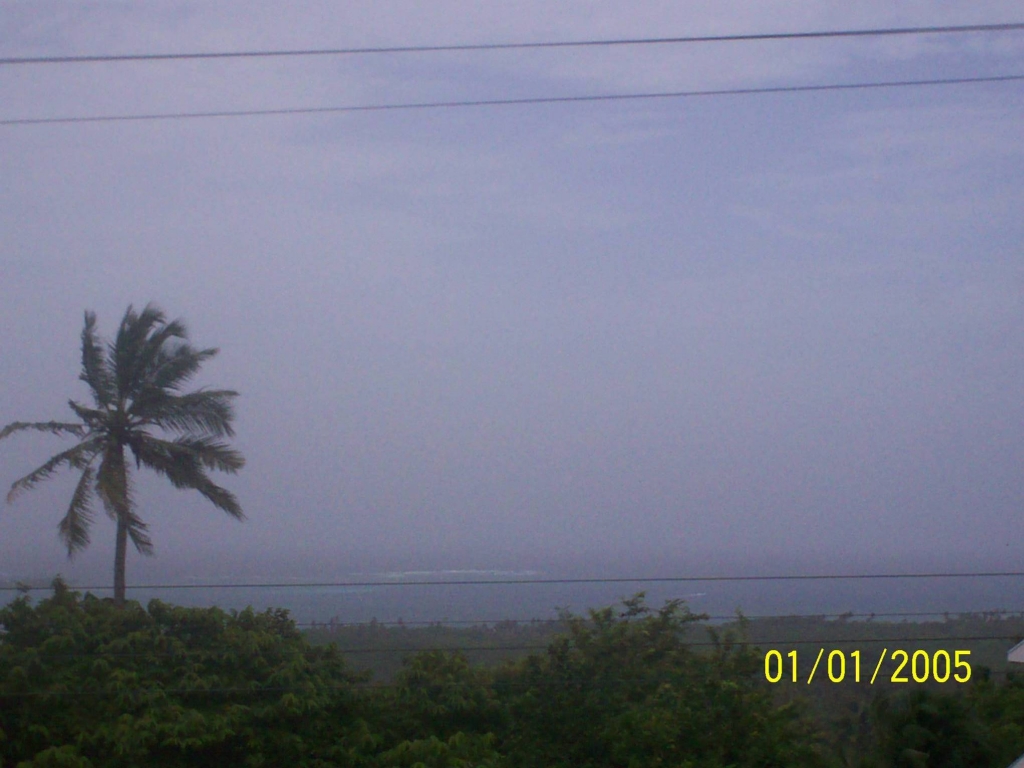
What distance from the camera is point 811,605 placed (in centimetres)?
1227

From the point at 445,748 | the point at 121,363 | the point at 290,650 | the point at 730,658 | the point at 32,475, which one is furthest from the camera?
the point at 121,363

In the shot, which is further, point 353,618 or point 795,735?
point 353,618

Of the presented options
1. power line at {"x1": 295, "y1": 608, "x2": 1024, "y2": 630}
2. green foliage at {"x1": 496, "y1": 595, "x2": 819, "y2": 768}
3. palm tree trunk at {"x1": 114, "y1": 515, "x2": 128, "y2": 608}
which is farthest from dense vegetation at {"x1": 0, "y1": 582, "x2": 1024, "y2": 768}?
palm tree trunk at {"x1": 114, "y1": 515, "x2": 128, "y2": 608}

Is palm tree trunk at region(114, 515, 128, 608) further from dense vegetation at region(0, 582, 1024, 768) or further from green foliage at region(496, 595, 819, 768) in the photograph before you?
green foliage at region(496, 595, 819, 768)

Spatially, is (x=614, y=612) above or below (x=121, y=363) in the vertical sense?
below

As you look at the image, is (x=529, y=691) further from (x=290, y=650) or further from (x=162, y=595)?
(x=162, y=595)

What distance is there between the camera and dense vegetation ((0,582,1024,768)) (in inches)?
476

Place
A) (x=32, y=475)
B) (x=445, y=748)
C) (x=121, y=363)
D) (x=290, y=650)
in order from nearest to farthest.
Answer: (x=445, y=748) → (x=290, y=650) → (x=32, y=475) → (x=121, y=363)

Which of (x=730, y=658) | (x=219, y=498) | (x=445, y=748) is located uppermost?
(x=219, y=498)

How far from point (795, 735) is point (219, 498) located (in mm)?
12594

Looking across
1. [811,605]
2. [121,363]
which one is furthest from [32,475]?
[811,605]
